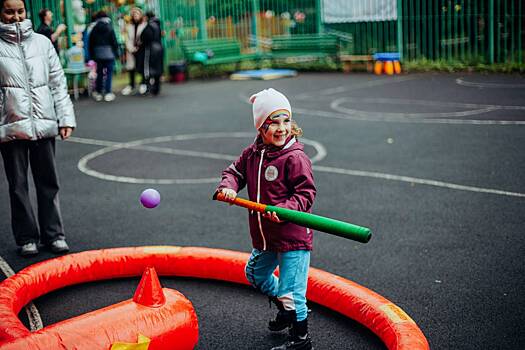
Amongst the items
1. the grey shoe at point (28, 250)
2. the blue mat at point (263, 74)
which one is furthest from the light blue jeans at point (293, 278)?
the blue mat at point (263, 74)

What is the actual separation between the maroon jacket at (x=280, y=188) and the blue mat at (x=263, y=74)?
16.3 metres

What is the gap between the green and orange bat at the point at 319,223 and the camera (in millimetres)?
3248

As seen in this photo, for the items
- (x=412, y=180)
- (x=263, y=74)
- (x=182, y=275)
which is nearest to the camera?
(x=182, y=275)

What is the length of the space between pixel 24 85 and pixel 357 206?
3.47 metres

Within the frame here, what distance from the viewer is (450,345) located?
4145mm

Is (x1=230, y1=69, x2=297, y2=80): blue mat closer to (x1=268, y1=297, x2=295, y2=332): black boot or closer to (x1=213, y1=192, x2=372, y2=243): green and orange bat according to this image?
(x1=268, y1=297, x2=295, y2=332): black boot

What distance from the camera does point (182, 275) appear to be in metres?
5.48

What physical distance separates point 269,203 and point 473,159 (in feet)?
18.6

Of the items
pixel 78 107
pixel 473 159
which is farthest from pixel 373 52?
pixel 473 159

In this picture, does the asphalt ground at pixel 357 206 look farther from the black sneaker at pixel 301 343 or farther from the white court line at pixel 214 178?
the black sneaker at pixel 301 343

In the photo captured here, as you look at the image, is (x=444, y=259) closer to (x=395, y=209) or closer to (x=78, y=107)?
(x=395, y=209)

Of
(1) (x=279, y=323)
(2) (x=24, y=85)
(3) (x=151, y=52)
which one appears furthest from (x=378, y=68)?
(1) (x=279, y=323)

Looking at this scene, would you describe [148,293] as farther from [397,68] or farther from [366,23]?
[366,23]

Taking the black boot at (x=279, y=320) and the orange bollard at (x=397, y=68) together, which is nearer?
the black boot at (x=279, y=320)
